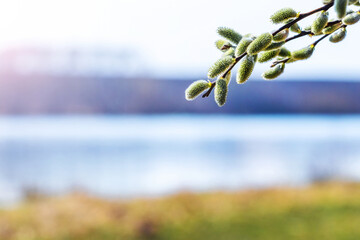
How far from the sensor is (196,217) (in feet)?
5.71

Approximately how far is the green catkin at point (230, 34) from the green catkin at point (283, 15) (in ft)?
0.07

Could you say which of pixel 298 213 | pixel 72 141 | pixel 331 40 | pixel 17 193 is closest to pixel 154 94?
pixel 72 141

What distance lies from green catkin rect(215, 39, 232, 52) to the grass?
1381 mm

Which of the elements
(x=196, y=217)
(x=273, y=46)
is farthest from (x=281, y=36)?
(x=196, y=217)

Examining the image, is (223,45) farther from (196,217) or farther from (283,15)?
(196,217)

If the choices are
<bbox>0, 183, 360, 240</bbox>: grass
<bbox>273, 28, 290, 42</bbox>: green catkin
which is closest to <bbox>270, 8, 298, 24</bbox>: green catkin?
<bbox>273, 28, 290, 42</bbox>: green catkin

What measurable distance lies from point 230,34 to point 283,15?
1.2 inches

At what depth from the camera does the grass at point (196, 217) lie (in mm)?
1631

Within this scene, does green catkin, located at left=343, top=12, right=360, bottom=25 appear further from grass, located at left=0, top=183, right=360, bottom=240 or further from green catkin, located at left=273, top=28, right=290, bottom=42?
grass, located at left=0, top=183, right=360, bottom=240

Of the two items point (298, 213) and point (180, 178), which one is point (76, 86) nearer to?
point (180, 178)

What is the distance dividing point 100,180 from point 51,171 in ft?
0.71

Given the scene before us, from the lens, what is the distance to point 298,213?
69.4 inches

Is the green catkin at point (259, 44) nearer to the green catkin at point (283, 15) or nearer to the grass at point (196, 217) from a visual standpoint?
the green catkin at point (283, 15)

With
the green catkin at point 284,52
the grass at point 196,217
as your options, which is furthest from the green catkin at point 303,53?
the grass at point 196,217
